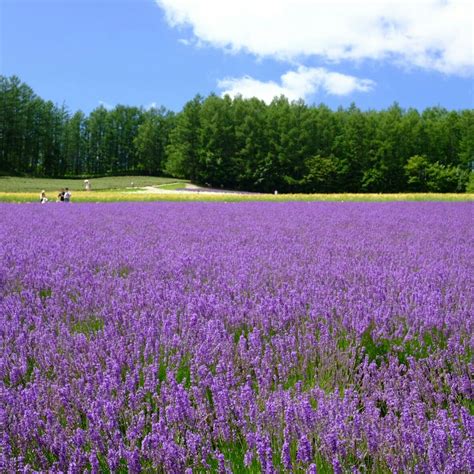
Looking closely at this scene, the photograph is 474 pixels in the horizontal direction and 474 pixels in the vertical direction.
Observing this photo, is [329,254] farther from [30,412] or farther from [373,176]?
[373,176]

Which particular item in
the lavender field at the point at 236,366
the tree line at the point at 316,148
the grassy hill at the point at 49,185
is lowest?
the lavender field at the point at 236,366

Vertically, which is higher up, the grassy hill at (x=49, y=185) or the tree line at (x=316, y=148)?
the tree line at (x=316, y=148)

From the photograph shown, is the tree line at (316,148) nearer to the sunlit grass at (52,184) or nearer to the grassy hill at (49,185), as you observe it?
the sunlit grass at (52,184)

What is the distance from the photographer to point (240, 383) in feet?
7.59

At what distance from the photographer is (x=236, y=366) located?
7.93ft

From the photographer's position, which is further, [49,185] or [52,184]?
[52,184]

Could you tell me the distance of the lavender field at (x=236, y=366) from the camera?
5.28 feet

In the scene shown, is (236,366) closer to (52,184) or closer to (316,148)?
(52,184)

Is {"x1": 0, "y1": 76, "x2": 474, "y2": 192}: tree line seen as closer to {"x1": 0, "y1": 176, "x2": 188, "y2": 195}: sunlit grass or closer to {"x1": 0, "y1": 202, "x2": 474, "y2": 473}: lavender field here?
{"x1": 0, "y1": 176, "x2": 188, "y2": 195}: sunlit grass

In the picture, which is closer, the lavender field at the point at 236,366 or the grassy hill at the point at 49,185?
the lavender field at the point at 236,366

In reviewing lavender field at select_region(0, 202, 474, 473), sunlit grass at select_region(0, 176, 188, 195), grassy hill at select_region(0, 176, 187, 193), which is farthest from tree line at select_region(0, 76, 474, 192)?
lavender field at select_region(0, 202, 474, 473)

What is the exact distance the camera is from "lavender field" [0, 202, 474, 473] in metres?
1.61

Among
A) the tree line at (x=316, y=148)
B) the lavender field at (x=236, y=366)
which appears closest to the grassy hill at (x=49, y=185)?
the tree line at (x=316, y=148)

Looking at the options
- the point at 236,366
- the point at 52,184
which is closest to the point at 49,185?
the point at 52,184
